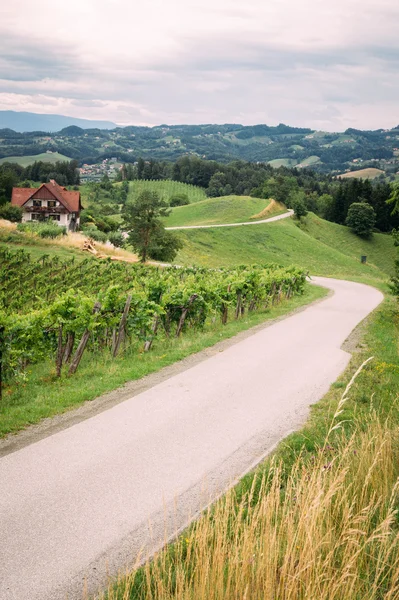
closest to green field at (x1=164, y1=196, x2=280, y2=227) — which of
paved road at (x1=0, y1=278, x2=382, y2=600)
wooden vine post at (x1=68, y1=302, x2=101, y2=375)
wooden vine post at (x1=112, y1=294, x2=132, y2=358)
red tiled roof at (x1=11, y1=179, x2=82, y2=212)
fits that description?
red tiled roof at (x1=11, y1=179, x2=82, y2=212)

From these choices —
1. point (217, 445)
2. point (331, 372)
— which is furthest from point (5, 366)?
point (331, 372)

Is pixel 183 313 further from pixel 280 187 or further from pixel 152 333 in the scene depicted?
pixel 280 187

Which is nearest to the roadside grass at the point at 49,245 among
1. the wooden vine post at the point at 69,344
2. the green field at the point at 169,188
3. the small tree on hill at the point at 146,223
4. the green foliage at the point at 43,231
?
the green foliage at the point at 43,231

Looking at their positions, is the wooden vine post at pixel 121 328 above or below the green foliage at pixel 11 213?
below

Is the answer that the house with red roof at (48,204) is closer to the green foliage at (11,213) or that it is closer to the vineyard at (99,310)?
the green foliage at (11,213)

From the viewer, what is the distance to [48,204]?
83500mm

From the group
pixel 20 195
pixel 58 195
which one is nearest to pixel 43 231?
pixel 58 195

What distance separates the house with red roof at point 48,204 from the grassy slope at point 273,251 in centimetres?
2668

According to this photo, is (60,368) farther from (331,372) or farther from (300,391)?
(331,372)

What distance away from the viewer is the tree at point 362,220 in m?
92.9

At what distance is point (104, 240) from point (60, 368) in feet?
146

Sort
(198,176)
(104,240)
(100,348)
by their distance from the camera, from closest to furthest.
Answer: (100,348) → (104,240) → (198,176)

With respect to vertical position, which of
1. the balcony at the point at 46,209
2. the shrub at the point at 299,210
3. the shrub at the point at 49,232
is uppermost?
the shrub at the point at 299,210

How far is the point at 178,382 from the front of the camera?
12469 millimetres
